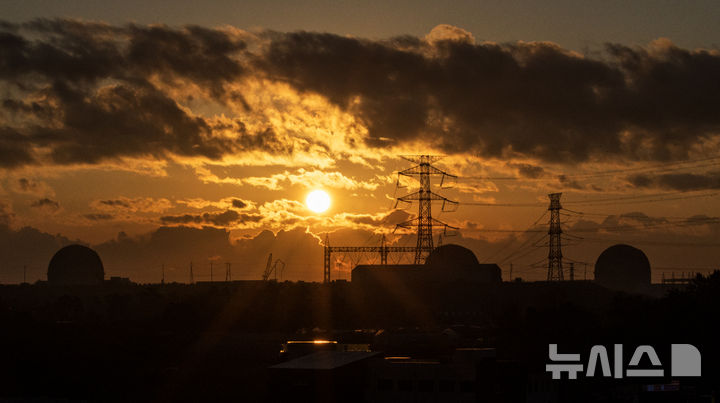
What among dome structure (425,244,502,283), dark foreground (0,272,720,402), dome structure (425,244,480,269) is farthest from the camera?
dome structure (425,244,480,269)

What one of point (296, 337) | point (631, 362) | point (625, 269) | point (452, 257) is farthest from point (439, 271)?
point (631, 362)

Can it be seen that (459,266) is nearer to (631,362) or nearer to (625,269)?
(625,269)

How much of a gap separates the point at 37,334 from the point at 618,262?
115 meters

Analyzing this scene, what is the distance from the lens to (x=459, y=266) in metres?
176

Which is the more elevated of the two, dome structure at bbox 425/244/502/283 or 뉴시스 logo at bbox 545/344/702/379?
dome structure at bbox 425/244/502/283

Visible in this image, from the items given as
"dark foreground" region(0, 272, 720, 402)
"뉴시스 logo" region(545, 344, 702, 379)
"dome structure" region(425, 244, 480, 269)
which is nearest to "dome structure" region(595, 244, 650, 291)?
"dark foreground" region(0, 272, 720, 402)

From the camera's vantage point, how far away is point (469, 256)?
180 m

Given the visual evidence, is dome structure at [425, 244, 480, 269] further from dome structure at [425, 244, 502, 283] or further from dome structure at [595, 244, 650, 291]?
dome structure at [595, 244, 650, 291]

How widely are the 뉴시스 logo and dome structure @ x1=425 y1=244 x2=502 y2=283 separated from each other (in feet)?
278

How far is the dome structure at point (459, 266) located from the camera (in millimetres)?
174062

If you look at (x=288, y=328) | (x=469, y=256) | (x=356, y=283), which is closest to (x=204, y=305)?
(x=288, y=328)

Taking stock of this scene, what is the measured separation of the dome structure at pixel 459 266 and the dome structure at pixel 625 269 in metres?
21.8

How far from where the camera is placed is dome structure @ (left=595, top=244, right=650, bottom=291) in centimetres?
17538

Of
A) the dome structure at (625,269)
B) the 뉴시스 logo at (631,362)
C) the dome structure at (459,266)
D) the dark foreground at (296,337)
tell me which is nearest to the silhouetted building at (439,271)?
the dome structure at (459,266)
